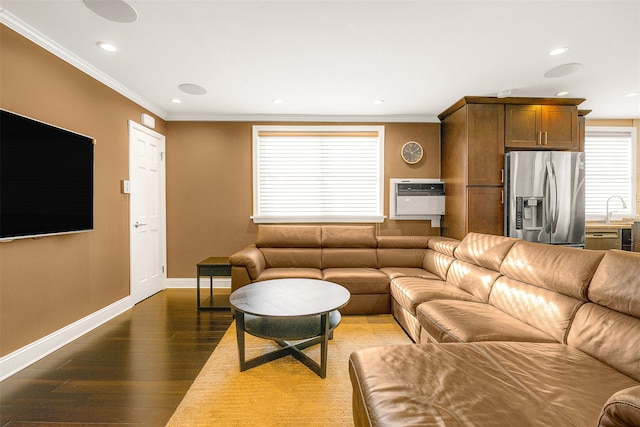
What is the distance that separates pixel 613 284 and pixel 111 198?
4.18m

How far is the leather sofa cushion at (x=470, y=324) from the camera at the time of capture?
1.70m

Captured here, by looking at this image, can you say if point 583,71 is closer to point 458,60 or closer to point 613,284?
point 458,60

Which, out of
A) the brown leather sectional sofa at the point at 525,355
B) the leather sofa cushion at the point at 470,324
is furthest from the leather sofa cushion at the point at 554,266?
the leather sofa cushion at the point at 470,324

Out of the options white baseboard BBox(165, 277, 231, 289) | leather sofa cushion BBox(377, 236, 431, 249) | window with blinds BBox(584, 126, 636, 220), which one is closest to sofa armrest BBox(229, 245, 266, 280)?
white baseboard BBox(165, 277, 231, 289)

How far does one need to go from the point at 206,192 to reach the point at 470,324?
3.77 metres

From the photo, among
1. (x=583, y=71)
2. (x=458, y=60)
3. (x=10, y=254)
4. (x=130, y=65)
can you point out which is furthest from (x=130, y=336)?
(x=583, y=71)

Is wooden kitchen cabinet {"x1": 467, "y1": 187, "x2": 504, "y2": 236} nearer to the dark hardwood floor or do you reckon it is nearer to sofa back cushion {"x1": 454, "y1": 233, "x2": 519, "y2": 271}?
sofa back cushion {"x1": 454, "y1": 233, "x2": 519, "y2": 271}

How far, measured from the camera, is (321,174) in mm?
4363

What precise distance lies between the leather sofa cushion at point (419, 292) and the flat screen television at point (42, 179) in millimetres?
3031

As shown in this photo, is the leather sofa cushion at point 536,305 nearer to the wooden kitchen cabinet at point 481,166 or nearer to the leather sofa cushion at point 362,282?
the leather sofa cushion at point 362,282

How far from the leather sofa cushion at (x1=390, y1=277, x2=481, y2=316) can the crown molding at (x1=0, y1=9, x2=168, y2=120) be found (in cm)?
367

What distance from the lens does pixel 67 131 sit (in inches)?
97.1

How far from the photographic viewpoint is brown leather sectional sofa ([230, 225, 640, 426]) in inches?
40.2

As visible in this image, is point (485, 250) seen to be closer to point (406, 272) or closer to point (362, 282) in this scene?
point (406, 272)
